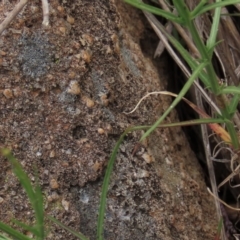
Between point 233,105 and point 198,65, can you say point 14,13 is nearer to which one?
point 198,65

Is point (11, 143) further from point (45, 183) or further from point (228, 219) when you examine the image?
point (228, 219)

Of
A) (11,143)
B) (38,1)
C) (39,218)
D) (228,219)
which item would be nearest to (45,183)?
(11,143)

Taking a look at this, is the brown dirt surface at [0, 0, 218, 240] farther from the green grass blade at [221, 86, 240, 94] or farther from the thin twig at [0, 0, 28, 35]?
the green grass blade at [221, 86, 240, 94]

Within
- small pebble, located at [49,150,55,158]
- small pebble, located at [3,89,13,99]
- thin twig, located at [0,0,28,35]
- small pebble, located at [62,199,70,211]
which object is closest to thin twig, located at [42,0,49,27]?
thin twig, located at [0,0,28,35]

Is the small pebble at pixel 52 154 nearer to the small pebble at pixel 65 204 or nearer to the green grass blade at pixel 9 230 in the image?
the small pebble at pixel 65 204

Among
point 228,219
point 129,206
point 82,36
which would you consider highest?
point 82,36

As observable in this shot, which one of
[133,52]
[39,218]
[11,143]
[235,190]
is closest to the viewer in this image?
[39,218]

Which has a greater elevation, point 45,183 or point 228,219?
point 45,183

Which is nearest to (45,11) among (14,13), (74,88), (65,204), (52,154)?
(14,13)

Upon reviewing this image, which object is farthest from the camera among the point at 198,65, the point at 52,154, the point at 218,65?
the point at 218,65
